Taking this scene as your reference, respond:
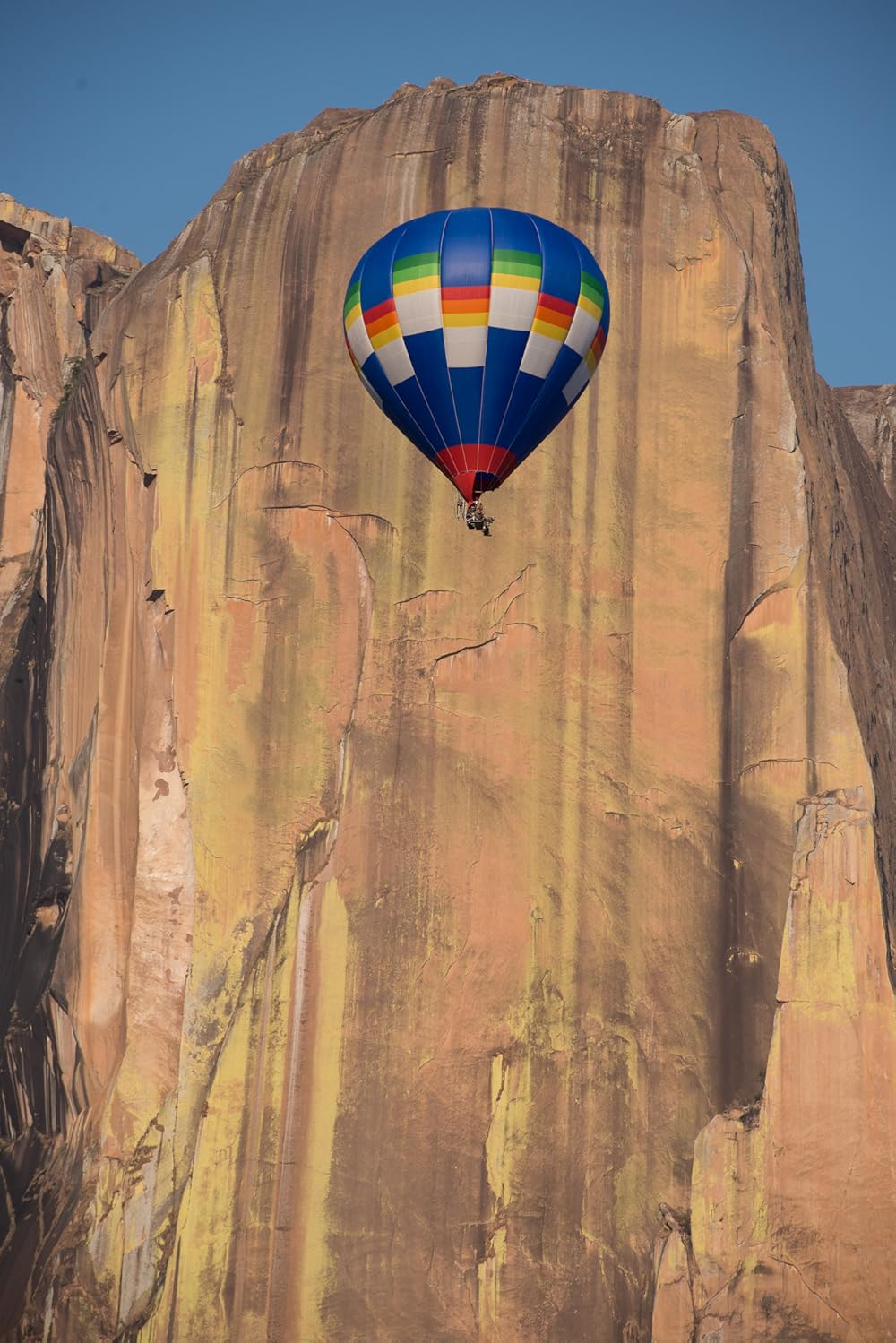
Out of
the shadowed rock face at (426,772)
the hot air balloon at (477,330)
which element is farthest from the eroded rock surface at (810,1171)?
the hot air balloon at (477,330)

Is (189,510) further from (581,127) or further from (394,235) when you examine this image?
(581,127)

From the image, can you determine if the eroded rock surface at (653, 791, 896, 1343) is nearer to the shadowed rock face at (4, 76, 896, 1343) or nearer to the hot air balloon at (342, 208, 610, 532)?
the shadowed rock face at (4, 76, 896, 1343)

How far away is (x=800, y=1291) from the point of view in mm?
19969

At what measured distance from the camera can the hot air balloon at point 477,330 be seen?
65.6 ft

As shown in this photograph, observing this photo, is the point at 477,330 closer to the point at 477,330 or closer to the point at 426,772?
the point at 477,330

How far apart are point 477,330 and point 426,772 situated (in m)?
4.54

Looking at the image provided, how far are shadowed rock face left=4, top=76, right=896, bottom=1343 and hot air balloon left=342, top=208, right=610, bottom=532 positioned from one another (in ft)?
4.76

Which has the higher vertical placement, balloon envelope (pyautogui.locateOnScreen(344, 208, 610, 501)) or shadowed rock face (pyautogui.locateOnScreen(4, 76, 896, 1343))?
balloon envelope (pyautogui.locateOnScreen(344, 208, 610, 501))

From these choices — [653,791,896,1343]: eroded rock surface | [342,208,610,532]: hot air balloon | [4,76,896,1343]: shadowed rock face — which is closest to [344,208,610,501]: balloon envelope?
[342,208,610,532]: hot air balloon

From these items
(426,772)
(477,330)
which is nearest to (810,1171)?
(426,772)

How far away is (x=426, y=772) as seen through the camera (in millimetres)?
21406

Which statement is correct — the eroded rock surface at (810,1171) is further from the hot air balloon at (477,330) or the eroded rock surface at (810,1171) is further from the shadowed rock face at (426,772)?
the hot air balloon at (477,330)

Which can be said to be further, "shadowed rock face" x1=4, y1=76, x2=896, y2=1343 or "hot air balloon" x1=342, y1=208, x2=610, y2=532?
"shadowed rock face" x1=4, y1=76, x2=896, y2=1343

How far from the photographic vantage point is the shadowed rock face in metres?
20.5
